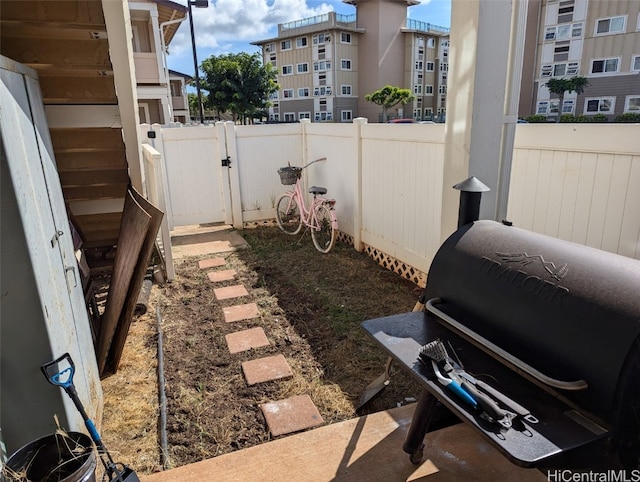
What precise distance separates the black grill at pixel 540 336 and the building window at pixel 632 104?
27.8 metres

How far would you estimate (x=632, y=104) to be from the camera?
22.8 metres

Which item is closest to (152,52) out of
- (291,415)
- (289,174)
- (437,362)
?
(289,174)

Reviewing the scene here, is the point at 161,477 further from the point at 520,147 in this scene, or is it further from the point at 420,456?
the point at 520,147

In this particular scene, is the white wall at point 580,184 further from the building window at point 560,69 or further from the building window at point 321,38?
the building window at point 321,38

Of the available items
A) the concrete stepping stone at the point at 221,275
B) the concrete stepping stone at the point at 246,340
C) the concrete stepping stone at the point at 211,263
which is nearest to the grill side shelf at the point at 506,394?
the concrete stepping stone at the point at 246,340

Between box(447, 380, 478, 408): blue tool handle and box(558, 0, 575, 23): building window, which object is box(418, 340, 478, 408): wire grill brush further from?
box(558, 0, 575, 23): building window

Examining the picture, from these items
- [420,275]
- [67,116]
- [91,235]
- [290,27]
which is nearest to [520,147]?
[420,275]

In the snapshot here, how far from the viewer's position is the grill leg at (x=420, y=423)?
1851 mm

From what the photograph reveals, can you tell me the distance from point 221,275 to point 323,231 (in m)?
1.67

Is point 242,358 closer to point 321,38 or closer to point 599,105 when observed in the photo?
point 599,105

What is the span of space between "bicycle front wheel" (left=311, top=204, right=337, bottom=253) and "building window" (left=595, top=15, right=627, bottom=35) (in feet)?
85.9

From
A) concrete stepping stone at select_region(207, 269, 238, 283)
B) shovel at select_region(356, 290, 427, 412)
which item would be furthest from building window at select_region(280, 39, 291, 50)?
shovel at select_region(356, 290, 427, 412)

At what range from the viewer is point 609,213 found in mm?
2416

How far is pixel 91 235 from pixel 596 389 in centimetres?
479
